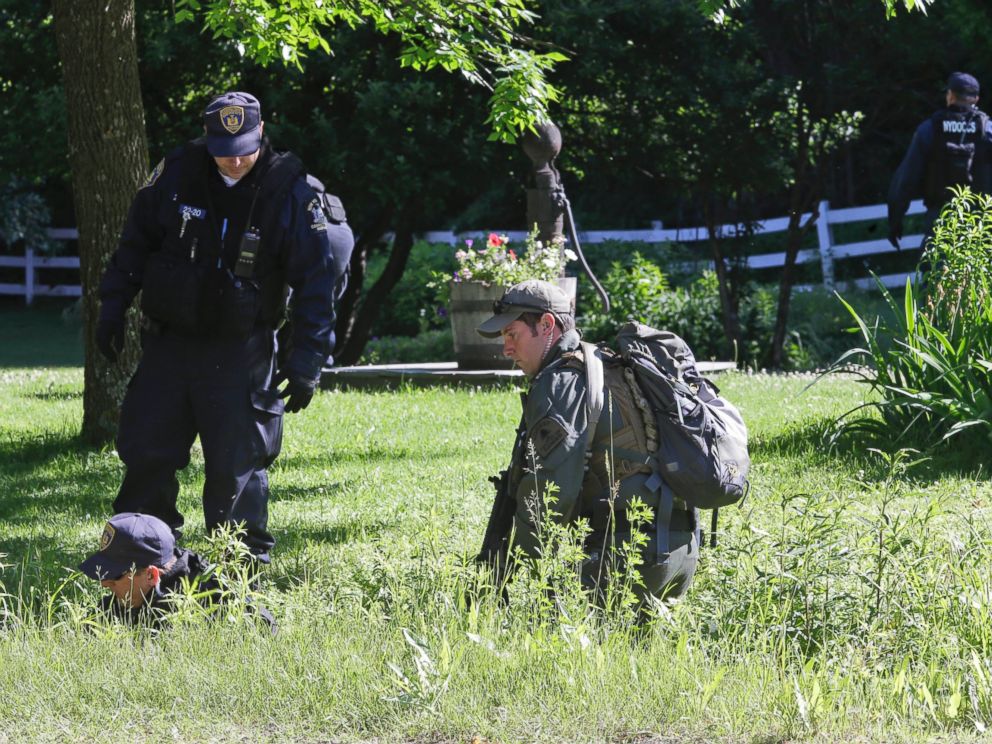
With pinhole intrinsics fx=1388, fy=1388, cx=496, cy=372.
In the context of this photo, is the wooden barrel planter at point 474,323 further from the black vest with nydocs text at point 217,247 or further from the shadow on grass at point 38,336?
the shadow on grass at point 38,336

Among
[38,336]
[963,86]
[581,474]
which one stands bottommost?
[38,336]

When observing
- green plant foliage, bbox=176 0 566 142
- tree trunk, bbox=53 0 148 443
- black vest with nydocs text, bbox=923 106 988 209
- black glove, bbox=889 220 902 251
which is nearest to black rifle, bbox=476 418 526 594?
green plant foliage, bbox=176 0 566 142

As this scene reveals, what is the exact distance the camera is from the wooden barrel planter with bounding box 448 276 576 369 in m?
11.9

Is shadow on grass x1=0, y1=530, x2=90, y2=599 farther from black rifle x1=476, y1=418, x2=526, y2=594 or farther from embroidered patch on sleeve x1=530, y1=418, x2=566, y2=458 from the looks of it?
embroidered patch on sleeve x1=530, y1=418, x2=566, y2=458

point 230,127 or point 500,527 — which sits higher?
point 230,127

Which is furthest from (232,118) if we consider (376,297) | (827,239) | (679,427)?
(827,239)

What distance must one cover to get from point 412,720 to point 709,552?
1565mm

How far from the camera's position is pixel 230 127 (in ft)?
16.2

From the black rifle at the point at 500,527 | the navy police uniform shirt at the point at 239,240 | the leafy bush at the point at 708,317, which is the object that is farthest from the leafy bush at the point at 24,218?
the black rifle at the point at 500,527

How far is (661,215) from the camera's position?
25625mm

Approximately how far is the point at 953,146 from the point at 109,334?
731cm

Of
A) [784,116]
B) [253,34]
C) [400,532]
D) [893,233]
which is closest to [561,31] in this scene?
[784,116]

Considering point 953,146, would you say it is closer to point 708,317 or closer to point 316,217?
point 708,317

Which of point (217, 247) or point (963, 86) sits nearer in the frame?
point (217, 247)
